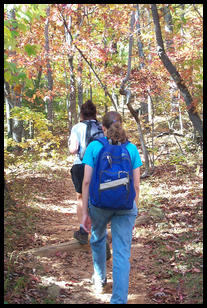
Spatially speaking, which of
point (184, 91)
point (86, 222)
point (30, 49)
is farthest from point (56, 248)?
point (184, 91)

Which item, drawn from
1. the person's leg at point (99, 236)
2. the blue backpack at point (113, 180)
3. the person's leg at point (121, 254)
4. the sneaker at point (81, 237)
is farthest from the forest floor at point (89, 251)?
the blue backpack at point (113, 180)

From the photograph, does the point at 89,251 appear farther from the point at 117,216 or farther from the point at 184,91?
the point at 184,91

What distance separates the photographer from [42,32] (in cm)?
1390

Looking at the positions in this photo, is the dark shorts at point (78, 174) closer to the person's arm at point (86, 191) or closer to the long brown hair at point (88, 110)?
the long brown hair at point (88, 110)

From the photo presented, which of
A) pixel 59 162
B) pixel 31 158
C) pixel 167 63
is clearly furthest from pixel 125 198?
pixel 59 162

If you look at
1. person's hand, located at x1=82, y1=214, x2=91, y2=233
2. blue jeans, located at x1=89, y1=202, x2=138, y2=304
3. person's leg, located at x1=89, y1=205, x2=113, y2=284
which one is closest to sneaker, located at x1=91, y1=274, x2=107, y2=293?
person's leg, located at x1=89, y1=205, x2=113, y2=284

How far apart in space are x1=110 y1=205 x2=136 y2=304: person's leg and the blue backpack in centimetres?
20

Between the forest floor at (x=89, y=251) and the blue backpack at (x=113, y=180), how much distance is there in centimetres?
146

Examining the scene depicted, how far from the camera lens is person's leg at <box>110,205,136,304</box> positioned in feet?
11.0

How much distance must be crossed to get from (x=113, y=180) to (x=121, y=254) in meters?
0.86

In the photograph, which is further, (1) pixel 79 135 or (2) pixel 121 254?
(1) pixel 79 135

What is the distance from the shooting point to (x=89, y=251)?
17.2 feet

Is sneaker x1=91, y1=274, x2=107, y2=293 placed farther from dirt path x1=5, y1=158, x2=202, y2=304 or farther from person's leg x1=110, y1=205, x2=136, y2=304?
person's leg x1=110, y1=205, x2=136, y2=304
